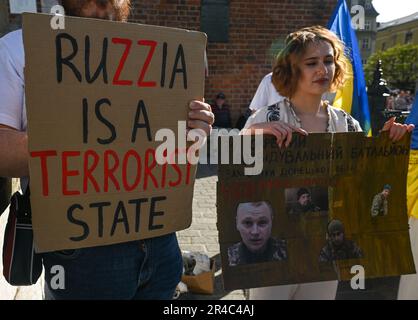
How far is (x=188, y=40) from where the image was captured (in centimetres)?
142

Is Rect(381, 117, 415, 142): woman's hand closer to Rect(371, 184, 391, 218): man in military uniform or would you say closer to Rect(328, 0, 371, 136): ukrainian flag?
Rect(371, 184, 391, 218): man in military uniform

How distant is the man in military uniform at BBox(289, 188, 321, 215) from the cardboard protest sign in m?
0.50

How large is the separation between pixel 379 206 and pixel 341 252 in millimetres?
267

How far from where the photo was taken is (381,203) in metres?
1.81

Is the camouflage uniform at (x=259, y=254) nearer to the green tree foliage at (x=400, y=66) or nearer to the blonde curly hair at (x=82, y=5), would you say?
the blonde curly hair at (x=82, y=5)

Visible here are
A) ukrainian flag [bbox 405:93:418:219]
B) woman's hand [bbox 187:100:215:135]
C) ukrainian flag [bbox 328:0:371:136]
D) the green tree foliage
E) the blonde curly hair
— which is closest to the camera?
the blonde curly hair

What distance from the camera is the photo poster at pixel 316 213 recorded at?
1667 mm

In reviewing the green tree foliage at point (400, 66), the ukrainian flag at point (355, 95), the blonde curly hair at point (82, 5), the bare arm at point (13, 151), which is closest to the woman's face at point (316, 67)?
the blonde curly hair at point (82, 5)

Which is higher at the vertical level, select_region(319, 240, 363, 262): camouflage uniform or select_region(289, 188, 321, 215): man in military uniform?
select_region(289, 188, 321, 215): man in military uniform

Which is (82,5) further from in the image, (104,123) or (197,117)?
(197,117)

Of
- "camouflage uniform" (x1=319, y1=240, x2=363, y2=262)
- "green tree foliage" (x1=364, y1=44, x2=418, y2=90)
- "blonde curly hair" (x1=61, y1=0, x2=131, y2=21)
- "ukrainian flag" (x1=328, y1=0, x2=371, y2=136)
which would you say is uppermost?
"green tree foliage" (x1=364, y1=44, x2=418, y2=90)

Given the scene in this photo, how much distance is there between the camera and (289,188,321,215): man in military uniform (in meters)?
1.71

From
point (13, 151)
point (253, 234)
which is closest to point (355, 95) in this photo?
point (253, 234)

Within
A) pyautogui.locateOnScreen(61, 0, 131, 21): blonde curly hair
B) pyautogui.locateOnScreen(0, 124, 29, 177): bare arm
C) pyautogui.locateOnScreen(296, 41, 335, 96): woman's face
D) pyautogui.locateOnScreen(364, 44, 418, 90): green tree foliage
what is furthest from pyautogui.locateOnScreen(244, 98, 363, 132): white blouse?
pyautogui.locateOnScreen(364, 44, 418, 90): green tree foliage
